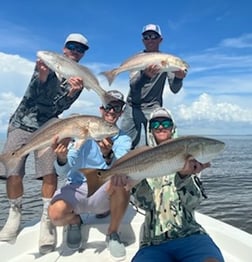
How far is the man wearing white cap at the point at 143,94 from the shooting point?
22.0 feet

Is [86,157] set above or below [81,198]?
above

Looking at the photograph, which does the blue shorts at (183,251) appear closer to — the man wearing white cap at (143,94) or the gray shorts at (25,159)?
the gray shorts at (25,159)

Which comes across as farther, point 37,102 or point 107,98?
point 37,102

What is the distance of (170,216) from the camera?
4.14m

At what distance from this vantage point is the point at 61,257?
5.13 meters

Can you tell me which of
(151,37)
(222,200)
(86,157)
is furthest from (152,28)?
(222,200)

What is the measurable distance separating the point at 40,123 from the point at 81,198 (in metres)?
1.28

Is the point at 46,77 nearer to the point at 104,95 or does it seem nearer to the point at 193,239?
the point at 104,95

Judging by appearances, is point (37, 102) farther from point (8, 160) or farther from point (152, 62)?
point (152, 62)

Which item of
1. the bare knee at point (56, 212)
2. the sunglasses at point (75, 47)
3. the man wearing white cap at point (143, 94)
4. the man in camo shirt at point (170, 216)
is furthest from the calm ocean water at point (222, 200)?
the man in camo shirt at point (170, 216)

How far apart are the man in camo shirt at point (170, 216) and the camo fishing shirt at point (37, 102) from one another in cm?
186

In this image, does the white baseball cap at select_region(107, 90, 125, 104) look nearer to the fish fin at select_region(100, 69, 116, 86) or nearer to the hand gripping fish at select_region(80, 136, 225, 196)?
the fish fin at select_region(100, 69, 116, 86)

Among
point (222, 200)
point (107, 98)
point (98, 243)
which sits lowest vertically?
point (222, 200)

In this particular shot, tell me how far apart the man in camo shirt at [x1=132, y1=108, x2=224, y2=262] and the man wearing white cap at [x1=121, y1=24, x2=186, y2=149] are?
2444mm
